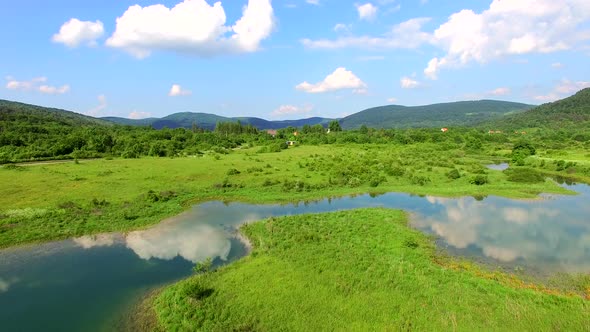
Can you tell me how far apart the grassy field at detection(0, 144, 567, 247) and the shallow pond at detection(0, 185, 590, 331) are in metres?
2.94

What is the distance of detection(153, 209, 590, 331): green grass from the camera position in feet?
46.7

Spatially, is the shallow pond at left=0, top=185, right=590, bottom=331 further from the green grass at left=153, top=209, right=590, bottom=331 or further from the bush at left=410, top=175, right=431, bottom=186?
the bush at left=410, top=175, right=431, bottom=186

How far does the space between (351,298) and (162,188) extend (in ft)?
105

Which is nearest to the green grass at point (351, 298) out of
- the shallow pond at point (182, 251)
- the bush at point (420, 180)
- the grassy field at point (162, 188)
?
the shallow pond at point (182, 251)

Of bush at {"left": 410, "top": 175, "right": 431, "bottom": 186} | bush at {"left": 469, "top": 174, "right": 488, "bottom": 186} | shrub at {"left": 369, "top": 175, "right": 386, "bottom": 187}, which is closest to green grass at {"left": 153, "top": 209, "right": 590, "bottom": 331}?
shrub at {"left": 369, "top": 175, "right": 386, "bottom": 187}

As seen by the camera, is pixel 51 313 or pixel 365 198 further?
pixel 365 198

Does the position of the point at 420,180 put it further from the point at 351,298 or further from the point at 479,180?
the point at 351,298

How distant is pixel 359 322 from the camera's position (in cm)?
1427

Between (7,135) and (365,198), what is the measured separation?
97.2 m

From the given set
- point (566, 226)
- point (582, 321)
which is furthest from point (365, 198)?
point (582, 321)

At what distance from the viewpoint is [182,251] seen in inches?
907

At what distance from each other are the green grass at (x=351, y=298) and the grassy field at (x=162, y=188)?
1452 centimetres

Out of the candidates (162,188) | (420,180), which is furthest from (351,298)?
(420,180)

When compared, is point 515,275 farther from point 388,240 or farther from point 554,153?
point 554,153
